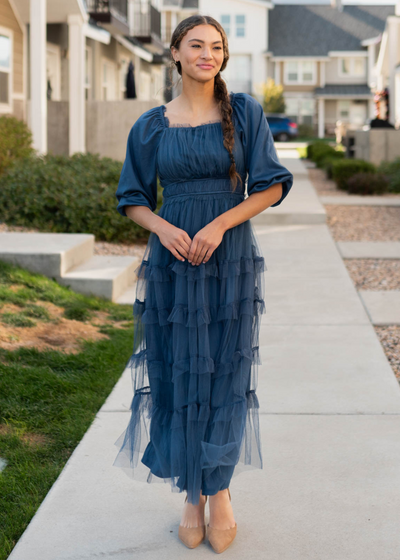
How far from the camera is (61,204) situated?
812 cm

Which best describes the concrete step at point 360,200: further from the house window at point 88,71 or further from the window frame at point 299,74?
the window frame at point 299,74

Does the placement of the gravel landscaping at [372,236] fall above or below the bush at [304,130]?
below

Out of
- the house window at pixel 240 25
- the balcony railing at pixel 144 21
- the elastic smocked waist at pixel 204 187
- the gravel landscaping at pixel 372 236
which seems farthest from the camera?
the house window at pixel 240 25

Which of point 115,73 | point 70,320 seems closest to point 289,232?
point 70,320

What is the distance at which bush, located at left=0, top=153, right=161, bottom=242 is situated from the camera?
316 inches

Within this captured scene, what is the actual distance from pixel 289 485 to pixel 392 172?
1279 centimetres

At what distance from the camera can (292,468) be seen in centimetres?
326

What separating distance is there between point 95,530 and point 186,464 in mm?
486

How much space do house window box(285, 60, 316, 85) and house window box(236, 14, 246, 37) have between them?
3977 mm

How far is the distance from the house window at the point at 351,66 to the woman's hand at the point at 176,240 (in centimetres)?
4865

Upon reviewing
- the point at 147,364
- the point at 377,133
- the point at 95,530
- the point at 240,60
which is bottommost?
the point at 95,530

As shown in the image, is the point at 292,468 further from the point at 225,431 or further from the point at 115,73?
the point at 115,73

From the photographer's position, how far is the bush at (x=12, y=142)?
31.2 feet

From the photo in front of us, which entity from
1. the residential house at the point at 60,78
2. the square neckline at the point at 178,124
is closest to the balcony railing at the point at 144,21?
the residential house at the point at 60,78
